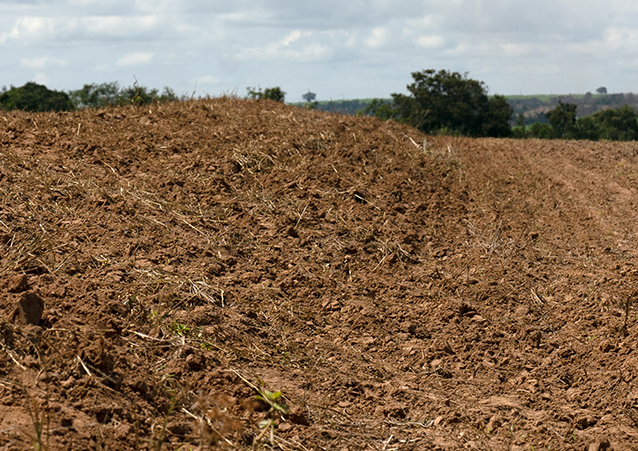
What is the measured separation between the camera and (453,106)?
27.9m

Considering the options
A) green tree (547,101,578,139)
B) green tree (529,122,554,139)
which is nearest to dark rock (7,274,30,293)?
green tree (529,122,554,139)

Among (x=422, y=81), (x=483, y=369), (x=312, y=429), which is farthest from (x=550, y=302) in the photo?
(x=422, y=81)

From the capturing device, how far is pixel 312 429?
309 cm

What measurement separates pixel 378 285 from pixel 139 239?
2.22m

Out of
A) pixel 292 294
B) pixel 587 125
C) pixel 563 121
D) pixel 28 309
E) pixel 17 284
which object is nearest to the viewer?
pixel 28 309

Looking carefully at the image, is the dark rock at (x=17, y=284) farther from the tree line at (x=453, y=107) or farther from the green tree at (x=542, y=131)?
the green tree at (x=542, y=131)

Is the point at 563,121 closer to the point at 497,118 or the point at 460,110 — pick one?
the point at 497,118

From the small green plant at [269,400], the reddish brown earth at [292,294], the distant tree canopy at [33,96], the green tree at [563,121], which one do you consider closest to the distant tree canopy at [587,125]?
the green tree at [563,121]

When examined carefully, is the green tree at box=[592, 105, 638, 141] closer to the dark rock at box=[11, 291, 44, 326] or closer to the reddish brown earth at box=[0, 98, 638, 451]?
the reddish brown earth at box=[0, 98, 638, 451]

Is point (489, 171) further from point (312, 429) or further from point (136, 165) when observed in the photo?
point (312, 429)

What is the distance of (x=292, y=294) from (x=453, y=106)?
25051mm

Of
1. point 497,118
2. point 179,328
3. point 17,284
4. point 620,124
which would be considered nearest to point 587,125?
point 620,124

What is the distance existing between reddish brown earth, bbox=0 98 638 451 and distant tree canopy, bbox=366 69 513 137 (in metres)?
19.7

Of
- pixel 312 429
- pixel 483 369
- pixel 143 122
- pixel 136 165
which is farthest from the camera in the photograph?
pixel 143 122
